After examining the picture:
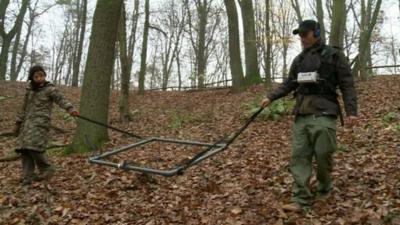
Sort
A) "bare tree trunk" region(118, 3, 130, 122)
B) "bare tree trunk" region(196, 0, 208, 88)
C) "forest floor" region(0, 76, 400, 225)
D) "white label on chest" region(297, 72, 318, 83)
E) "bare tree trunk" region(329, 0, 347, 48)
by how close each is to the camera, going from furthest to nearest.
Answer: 1. "bare tree trunk" region(196, 0, 208, 88)
2. "bare tree trunk" region(329, 0, 347, 48)
3. "bare tree trunk" region(118, 3, 130, 122)
4. "forest floor" region(0, 76, 400, 225)
5. "white label on chest" region(297, 72, 318, 83)

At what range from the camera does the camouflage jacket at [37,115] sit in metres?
6.94

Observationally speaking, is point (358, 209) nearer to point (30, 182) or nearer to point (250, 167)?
point (250, 167)

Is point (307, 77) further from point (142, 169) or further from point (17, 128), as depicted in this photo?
point (17, 128)

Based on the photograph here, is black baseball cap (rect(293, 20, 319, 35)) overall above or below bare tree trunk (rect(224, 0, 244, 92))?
below

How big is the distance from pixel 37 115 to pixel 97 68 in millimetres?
2300

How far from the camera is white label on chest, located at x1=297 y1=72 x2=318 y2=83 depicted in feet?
16.4

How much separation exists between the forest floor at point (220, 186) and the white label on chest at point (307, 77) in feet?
4.82

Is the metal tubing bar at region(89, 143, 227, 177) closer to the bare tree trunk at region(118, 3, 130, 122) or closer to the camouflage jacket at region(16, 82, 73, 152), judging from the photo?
the camouflage jacket at region(16, 82, 73, 152)

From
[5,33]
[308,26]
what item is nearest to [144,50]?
[5,33]

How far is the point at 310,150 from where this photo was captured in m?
5.27

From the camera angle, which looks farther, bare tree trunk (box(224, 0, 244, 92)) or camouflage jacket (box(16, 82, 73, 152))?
bare tree trunk (box(224, 0, 244, 92))

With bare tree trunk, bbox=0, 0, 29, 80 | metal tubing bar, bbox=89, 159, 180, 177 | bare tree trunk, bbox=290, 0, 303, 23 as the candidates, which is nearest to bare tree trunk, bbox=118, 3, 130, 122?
metal tubing bar, bbox=89, 159, 180, 177

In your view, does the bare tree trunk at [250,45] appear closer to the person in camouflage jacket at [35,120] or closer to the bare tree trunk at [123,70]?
the bare tree trunk at [123,70]

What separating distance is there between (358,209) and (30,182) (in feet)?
16.2
